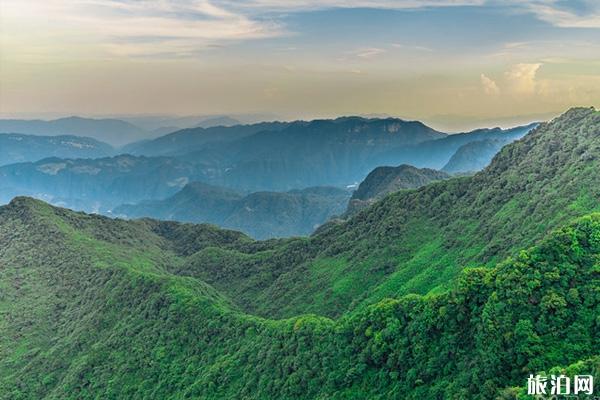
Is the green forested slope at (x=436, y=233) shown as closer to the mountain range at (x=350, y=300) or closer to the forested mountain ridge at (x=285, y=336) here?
the mountain range at (x=350, y=300)

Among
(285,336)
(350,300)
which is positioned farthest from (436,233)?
(285,336)

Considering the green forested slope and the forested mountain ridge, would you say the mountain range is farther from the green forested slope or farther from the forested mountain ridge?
the green forested slope

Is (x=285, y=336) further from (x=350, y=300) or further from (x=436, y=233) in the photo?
(x=436, y=233)

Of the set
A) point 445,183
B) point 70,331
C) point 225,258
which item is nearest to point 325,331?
point 70,331

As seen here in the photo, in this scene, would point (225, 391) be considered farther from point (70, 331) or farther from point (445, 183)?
point (445, 183)

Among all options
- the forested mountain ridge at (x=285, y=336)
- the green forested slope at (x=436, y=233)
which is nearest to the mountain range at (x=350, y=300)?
the forested mountain ridge at (x=285, y=336)

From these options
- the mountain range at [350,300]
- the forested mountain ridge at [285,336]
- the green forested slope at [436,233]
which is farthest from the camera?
the green forested slope at [436,233]
